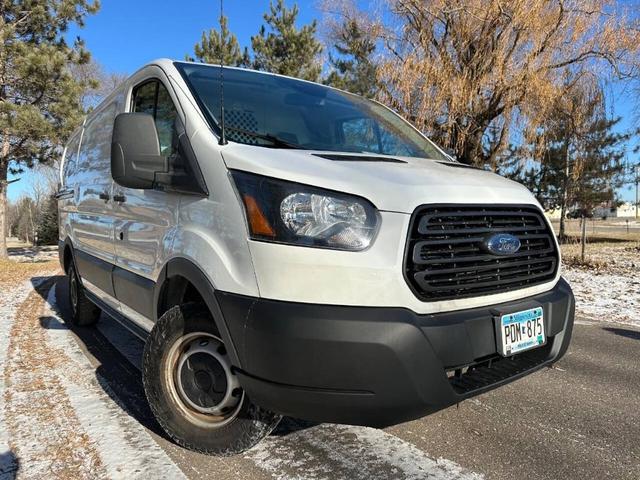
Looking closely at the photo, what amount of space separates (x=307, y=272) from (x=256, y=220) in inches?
12.6

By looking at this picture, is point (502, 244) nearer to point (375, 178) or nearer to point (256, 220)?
point (375, 178)

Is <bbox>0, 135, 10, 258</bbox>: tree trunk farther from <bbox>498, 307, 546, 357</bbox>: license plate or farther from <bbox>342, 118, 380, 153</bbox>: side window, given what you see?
<bbox>498, 307, 546, 357</bbox>: license plate

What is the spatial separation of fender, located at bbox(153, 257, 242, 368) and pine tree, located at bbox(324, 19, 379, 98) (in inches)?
427

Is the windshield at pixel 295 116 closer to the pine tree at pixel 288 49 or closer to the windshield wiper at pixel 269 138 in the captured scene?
the windshield wiper at pixel 269 138

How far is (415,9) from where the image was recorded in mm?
12133

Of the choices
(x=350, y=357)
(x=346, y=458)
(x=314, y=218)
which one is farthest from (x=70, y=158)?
(x=350, y=357)

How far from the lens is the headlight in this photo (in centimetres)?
198

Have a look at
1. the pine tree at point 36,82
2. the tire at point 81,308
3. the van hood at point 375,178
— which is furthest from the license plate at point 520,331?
the pine tree at point 36,82

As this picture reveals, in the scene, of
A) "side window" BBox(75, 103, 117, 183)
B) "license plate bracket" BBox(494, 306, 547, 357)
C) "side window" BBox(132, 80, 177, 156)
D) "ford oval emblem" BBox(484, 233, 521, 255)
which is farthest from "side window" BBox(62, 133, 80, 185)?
"license plate bracket" BBox(494, 306, 547, 357)

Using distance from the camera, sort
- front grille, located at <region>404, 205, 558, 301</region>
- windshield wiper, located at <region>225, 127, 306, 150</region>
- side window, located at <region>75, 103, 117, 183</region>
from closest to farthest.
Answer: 1. front grille, located at <region>404, 205, 558, 301</region>
2. windshield wiper, located at <region>225, 127, 306, 150</region>
3. side window, located at <region>75, 103, 117, 183</region>

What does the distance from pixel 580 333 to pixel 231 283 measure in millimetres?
4643

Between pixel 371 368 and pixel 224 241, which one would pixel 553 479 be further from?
pixel 224 241

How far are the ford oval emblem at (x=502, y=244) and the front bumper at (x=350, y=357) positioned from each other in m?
0.34

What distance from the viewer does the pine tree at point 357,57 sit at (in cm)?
1367
